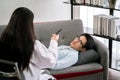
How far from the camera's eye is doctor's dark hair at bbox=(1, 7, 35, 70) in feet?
6.32

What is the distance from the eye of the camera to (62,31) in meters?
3.26

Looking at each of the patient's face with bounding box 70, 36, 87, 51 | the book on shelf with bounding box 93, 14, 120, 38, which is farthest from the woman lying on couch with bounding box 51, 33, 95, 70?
the book on shelf with bounding box 93, 14, 120, 38

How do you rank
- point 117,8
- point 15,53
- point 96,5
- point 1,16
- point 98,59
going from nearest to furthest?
point 15,53 → point 98,59 → point 117,8 → point 96,5 → point 1,16

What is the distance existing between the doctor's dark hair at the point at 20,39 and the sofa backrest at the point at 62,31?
1.10 metres

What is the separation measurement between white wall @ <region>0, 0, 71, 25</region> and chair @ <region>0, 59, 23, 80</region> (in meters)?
2.00

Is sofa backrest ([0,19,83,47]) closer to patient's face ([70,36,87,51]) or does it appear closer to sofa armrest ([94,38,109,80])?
patient's face ([70,36,87,51])

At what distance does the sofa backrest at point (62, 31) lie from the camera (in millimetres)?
3152

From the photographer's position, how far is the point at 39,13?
402 centimetres

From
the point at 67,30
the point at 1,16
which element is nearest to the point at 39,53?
the point at 67,30

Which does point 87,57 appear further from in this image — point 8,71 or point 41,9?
point 41,9

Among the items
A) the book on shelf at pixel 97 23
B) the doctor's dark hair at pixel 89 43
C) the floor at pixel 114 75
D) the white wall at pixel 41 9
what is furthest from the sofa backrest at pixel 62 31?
the white wall at pixel 41 9

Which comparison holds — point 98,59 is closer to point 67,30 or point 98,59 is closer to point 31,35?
point 67,30

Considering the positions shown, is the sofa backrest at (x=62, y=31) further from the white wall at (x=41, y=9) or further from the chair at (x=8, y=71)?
the chair at (x=8, y=71)

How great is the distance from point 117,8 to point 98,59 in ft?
2.48
